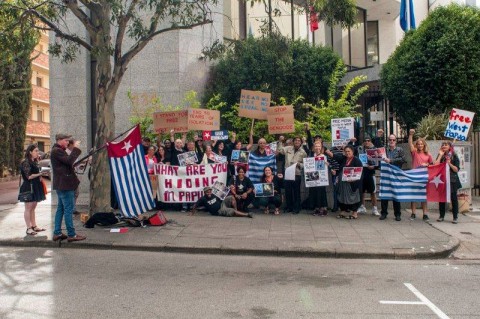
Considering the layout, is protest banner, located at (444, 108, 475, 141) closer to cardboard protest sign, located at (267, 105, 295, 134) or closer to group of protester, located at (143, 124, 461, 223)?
group of protester, located at (143, 124, 461, 223)

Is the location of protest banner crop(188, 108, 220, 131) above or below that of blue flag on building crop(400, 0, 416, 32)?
below

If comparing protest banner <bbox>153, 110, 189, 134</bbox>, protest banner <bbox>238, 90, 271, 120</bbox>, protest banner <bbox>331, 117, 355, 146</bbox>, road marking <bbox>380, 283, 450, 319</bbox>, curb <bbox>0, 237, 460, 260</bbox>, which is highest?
protest banner <bbox>238, 90, 271, 120</bbox>

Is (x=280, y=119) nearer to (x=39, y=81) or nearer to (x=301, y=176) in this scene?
(x=301, y=176)

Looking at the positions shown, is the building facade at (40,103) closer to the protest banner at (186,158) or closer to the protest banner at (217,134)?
the protest banner at (217,134)

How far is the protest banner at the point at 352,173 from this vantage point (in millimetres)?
11484

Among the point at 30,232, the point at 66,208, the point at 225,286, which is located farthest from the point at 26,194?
the point at 225,286

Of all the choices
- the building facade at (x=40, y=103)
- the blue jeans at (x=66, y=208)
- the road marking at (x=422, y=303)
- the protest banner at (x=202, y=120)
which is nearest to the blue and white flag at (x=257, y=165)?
the protest banner at (x=202, y=120)

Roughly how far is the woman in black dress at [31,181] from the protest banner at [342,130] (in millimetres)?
7023

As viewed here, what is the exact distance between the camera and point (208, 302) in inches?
224

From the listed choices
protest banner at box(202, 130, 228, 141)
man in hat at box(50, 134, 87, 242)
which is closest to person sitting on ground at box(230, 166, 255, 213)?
protest banner at box(202, 130, 228, 141)

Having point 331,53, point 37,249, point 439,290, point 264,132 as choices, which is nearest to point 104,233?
point 37,249

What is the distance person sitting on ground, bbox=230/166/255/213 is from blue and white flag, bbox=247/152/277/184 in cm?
75

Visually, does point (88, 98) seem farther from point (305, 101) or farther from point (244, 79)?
point (305, 101)

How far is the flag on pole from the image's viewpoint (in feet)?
32.2
